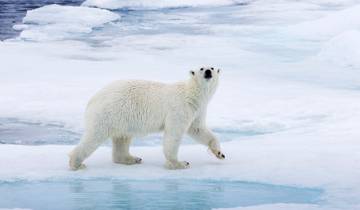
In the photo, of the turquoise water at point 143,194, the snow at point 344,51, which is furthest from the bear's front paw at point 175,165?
the snow at point 344,51

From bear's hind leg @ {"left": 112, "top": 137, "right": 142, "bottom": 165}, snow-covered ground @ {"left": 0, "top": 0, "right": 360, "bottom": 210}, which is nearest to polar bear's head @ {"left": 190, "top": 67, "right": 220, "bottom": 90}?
snow-covered ground @ {"left": 0, "top": 0, "right": 360, "bottom": 210}

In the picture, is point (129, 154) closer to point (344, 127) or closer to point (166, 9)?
point (344, 127)

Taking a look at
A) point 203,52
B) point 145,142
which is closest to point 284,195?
point 145,142

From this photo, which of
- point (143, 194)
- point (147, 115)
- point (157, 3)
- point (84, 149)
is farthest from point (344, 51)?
point (157, 3)

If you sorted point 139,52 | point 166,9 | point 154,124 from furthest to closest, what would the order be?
point 166,9 → point 139,52 → point 154,124

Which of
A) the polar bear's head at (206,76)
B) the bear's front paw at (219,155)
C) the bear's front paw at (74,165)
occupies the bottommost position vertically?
the bear's front paw at (74,165)

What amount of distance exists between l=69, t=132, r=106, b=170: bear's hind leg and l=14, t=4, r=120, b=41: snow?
9055 millimetres

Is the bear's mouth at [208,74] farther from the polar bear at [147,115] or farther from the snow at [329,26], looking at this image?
the snow at [329,26]

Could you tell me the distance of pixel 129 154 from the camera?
4.79 meters

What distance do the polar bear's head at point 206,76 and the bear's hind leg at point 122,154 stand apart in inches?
25.1

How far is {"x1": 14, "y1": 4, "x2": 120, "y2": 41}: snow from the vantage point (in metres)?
14.0

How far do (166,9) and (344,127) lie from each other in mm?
12363

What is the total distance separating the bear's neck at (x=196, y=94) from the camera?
4695 millimetres

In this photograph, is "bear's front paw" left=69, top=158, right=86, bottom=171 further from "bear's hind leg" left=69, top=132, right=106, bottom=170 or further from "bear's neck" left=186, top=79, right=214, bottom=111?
"bear's neck" left=186, top=79, right=214, bottom=111
